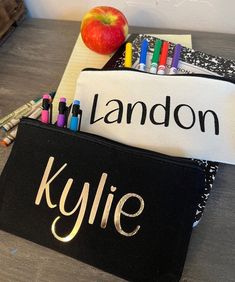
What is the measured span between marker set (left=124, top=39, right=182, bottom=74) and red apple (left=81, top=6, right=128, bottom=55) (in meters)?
0.03

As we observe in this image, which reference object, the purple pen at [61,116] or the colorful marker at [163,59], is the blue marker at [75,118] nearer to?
the purple pen at [61,116]

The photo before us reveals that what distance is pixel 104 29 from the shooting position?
0.63 meters

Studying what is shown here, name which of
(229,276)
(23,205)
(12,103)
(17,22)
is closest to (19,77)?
(12,103)

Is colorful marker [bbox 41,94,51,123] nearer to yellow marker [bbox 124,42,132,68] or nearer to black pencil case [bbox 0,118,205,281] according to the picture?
black pencil case [bbox 0,118,205,281]

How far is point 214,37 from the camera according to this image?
712 mm

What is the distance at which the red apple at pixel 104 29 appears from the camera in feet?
2.07

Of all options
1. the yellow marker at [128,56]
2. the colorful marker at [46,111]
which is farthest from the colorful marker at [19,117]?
the yellow marker at [128,56]

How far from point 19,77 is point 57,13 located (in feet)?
0.78

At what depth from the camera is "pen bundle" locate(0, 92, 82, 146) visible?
0.52 meters

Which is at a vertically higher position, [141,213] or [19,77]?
[19,77]

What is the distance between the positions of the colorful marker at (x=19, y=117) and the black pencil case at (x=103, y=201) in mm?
129

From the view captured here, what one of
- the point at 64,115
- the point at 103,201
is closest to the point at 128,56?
the point at 64,115

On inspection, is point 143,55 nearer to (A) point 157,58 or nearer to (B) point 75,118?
(A) point 157,58

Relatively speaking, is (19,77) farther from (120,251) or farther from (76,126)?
(120,251)
